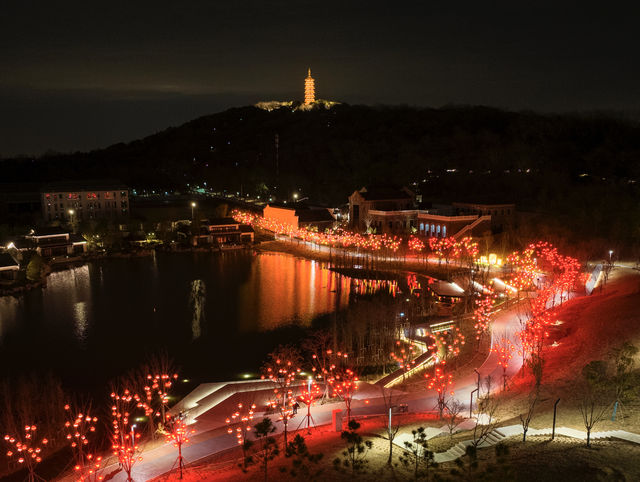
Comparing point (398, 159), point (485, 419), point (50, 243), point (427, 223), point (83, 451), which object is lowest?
point (83, 451)

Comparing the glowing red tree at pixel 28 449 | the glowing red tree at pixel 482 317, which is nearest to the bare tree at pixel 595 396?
the glowing red tree at pixel 482 317

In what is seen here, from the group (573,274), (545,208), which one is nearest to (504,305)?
(573,274)

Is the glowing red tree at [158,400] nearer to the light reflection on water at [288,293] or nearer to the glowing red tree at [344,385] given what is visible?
the glowing red tree at [344,385]

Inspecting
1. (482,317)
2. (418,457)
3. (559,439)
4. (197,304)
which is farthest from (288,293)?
(559,439)

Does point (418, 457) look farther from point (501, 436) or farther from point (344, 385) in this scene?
point (344, 385)

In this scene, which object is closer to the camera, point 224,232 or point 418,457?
point 418,457
